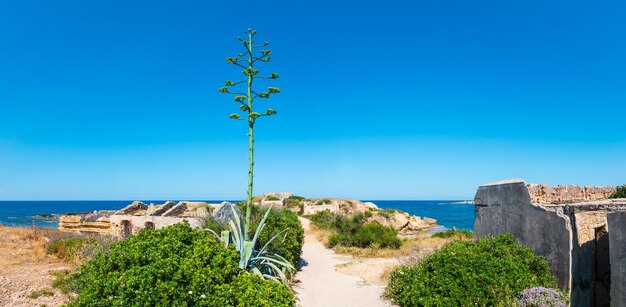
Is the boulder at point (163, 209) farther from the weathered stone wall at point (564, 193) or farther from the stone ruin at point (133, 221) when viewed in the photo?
the weathered stone wall at point (564, 193)

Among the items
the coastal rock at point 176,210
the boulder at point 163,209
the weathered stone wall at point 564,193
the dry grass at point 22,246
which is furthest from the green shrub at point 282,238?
the boulder at point 163,209

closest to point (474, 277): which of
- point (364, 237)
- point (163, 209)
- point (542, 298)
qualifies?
point (542, 298)

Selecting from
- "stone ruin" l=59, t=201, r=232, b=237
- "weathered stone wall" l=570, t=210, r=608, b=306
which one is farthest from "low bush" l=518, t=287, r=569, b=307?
"stone ruin" l=59, t=201, r=232, b=237

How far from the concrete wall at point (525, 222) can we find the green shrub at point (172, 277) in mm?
5414

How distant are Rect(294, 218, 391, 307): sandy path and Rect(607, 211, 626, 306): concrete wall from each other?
4058 millimetres

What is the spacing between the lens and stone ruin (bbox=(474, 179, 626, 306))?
5688mm

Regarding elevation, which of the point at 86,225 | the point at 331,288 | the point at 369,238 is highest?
the point at 86,225

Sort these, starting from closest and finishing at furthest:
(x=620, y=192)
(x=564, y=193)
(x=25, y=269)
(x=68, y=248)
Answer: (x=25, y=269) → (x=564, y=193) → (x=620, y=192) → (x=68, y=248)

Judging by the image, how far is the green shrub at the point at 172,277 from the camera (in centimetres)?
456

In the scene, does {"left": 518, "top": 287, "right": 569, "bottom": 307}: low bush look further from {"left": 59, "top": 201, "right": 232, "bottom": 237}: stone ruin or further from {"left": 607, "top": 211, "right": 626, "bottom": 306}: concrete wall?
{"left": 59, "top": 201, "right": 232, "bottom": 237}: stone ruin

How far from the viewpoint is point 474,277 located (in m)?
7.05

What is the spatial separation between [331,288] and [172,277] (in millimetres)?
5769

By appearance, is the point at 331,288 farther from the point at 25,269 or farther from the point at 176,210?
the point at 176,210

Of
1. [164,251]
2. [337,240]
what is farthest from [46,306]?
[337,240]
